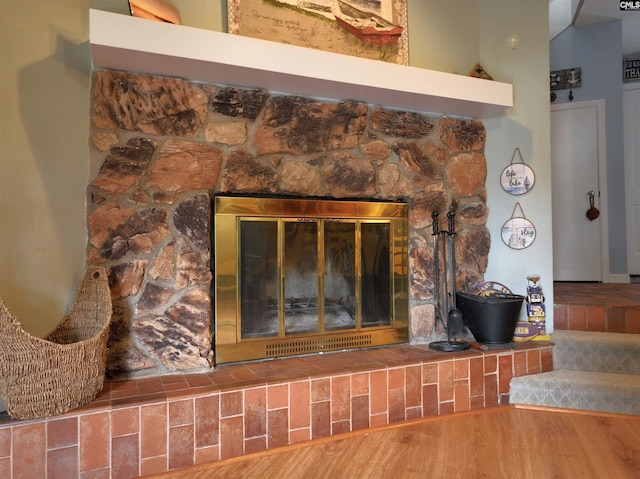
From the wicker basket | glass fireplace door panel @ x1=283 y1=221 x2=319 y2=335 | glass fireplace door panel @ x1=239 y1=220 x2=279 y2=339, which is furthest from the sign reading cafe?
the wicker basket

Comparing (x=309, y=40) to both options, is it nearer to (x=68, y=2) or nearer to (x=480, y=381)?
(x=68, y=2)

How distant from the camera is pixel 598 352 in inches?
82.8

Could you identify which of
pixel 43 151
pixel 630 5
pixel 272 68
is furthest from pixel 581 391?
pixel 630 5

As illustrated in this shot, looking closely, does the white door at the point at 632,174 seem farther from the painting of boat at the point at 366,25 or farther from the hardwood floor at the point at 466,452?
the painting of boat at the point at 366,25

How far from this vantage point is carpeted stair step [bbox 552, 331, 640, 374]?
2.06 m

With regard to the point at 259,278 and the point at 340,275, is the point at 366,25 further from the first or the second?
the point at 259,278

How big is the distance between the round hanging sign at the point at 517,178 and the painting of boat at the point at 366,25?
0.97 meters

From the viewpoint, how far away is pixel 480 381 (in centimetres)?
198

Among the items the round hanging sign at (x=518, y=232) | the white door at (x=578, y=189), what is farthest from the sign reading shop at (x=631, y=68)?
the round hanging sign at (x=518, y=232)

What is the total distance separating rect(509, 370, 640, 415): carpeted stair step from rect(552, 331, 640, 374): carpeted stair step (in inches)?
1.7

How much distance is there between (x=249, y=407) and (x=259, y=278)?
60 cm

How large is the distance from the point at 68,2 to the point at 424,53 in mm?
1717

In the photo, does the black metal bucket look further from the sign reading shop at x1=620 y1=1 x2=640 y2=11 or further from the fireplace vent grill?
the sign reading shop at x1=620 y1=1 x2=640 y2=11

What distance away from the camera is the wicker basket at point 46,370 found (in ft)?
4.18
